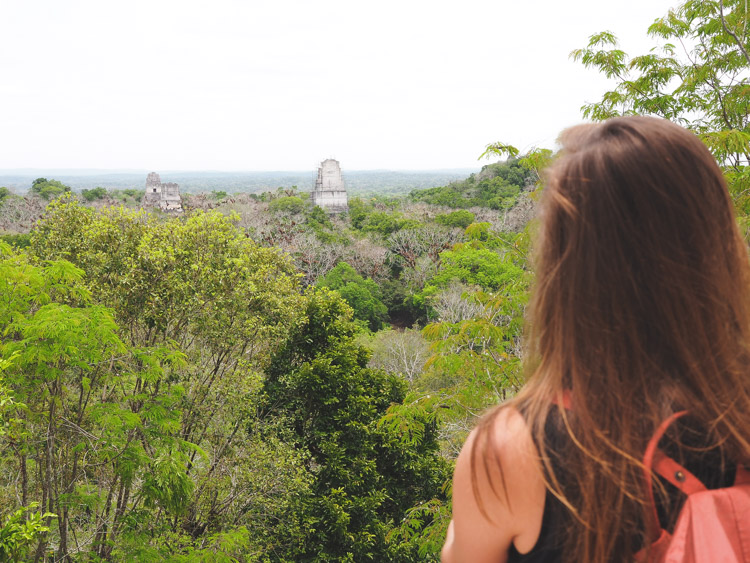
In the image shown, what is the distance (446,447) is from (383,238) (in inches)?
804

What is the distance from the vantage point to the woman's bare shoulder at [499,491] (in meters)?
0.83

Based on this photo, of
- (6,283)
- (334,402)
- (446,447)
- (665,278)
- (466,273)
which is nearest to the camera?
(665,278)

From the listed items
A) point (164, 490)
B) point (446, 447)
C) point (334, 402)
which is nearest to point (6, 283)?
point (164, 490)

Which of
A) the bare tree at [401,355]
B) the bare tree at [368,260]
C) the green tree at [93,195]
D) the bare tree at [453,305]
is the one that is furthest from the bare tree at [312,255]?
the green tree at [93,195]

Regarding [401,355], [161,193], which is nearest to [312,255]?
[401,355]

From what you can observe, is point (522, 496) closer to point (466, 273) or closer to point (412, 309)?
point (466, 273)

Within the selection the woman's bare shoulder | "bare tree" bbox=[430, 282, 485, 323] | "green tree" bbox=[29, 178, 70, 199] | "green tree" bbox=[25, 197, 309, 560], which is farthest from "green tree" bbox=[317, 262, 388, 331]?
"green tree" bbox=[29, 178, 70, 199]

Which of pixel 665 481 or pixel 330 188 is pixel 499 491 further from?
pixel 330 188

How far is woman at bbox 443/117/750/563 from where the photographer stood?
0.82m

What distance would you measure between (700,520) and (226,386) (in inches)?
308

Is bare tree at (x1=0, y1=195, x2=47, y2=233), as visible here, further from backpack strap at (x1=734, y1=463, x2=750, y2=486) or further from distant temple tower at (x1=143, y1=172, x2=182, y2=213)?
backpack strap at (x1=734, y1=463, x2=750, y2=486)

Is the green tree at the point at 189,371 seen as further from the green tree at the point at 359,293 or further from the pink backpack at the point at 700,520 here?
the green tree at the point at 359,293

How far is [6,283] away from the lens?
5301 millimetres

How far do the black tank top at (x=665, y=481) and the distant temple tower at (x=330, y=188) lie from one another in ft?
171
